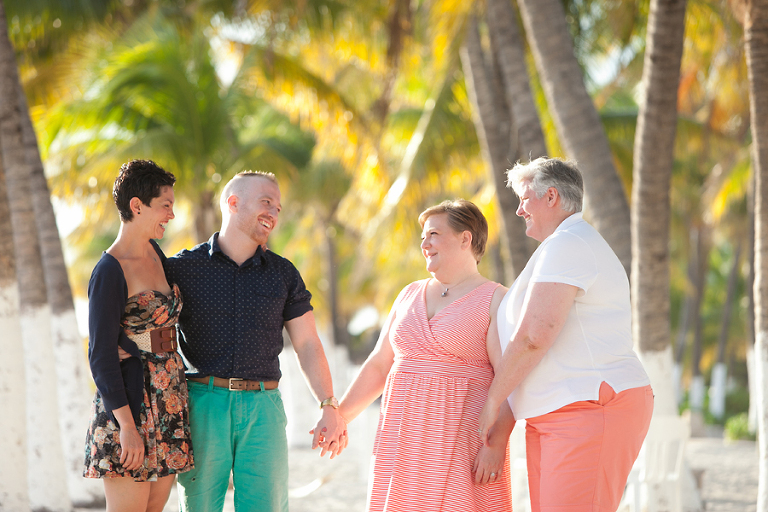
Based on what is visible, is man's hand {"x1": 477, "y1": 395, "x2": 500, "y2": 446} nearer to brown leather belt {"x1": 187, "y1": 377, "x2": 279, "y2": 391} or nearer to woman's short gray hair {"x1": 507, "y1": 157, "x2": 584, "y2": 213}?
woman's short gray hair {"x1": 507, "y1": 157, "x2": 584, "y2": 213}

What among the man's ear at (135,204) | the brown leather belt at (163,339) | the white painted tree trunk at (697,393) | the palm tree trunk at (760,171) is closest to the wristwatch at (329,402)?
the brown leather belt at (163,339)

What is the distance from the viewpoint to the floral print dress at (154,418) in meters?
3.10

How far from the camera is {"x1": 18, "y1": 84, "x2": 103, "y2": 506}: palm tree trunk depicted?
7613mm

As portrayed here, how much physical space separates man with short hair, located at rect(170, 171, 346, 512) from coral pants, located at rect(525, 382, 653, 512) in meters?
1.19

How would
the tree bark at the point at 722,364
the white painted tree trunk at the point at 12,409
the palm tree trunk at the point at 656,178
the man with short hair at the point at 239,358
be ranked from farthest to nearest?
1. the tree bark at the point at 722,364
2. the palm tree trunk at the point at 656,178
3. the white painted tree trunk at the point at 12,409
4. the man with short hair at the point at 239,358

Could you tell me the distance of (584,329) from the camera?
2998 millimetres

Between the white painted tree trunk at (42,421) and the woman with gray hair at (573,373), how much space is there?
520 cm

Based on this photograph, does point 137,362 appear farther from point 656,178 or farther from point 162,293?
point 656,178

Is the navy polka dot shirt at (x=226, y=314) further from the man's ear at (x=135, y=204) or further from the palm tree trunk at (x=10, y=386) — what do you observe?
the palm tree trunk at (x=10, y=386)

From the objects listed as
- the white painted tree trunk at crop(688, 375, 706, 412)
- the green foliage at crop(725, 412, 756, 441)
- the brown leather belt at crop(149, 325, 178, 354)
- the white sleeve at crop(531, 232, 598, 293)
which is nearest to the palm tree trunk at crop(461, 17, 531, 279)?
the white sleeve at crop(531, 232, 598, 293)

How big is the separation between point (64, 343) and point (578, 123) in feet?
18.4

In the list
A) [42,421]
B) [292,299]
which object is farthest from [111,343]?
[42,421]

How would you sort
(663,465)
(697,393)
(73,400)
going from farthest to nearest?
(697,393) → (73,400) → (663,465)

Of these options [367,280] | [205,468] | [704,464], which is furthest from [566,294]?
[367,280]
